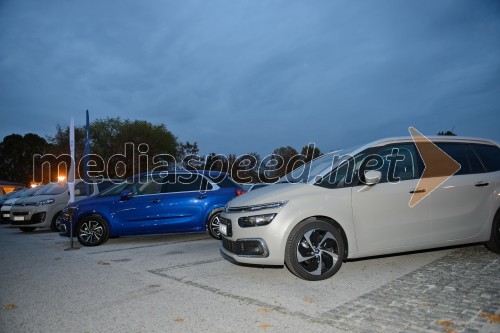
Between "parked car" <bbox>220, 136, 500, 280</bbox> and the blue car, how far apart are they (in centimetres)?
317

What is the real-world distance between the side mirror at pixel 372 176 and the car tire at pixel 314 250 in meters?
0.77

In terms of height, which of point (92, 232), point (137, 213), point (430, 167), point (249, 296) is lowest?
point (249, 296)

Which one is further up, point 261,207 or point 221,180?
point 221,180

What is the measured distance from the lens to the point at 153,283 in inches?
186

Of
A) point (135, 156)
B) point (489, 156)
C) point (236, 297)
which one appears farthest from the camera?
point (135, 156)

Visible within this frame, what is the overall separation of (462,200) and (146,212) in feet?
20.6

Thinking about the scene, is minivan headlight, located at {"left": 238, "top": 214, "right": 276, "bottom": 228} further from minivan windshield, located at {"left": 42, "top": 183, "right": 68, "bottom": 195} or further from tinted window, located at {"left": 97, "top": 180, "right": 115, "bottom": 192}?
minivan windshield, located at {"left": 42, "top": 183, "right": 68, "bottom": 195}

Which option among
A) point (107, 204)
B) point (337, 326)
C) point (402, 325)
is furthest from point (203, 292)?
point (107, 204)

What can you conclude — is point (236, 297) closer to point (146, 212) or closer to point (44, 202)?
point (146, 212)

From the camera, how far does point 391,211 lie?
4723mm

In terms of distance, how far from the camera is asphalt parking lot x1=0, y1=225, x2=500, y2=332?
323 cm

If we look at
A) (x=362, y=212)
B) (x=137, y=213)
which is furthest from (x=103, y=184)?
(x=362, y=212)

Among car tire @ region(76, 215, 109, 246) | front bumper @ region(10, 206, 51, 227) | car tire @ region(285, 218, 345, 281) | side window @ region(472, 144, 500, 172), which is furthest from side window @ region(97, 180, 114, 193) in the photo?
side window @ region(472, 144, 500, 172)

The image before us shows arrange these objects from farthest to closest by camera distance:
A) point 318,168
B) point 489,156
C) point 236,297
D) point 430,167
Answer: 1. point 489,156
2. point 318,168
3. point 430,167
4. point 236,297
